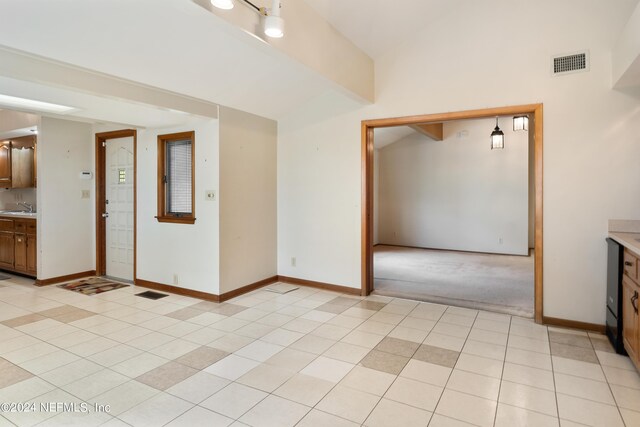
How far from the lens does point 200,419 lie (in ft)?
7.00

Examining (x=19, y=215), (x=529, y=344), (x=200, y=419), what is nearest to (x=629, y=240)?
(x=529, y=344)

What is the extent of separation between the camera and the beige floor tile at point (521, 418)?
6.87 feet

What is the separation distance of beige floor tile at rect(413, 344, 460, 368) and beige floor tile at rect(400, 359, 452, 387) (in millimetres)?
67

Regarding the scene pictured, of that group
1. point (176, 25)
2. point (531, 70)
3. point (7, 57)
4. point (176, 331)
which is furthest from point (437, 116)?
point (7, 57)

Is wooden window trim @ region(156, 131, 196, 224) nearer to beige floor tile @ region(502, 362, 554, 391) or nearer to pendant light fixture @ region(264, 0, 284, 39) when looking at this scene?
pendant light fixture @ region(264, 0, 284, 39)

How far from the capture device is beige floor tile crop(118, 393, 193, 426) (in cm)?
212

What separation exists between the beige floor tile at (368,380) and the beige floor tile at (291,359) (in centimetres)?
38

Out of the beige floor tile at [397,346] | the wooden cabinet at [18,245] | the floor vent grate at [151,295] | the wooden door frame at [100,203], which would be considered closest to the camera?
the beige floor tile at [397,346]

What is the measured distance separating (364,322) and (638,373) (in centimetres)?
214

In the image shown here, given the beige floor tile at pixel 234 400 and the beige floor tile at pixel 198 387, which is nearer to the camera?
the beige floor tile at pixel 234 400

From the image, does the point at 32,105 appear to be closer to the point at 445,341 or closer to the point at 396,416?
the point at 396,416

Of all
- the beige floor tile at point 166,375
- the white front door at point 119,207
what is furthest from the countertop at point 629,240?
the white front door at point 119,207

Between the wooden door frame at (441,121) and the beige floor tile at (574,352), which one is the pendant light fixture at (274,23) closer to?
the wooden door frame at (441,121)

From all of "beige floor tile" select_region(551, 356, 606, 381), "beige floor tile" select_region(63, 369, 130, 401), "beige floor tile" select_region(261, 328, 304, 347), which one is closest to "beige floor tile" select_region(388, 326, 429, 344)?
"beige floor tile" select_region(261, 328, 304, 347)
